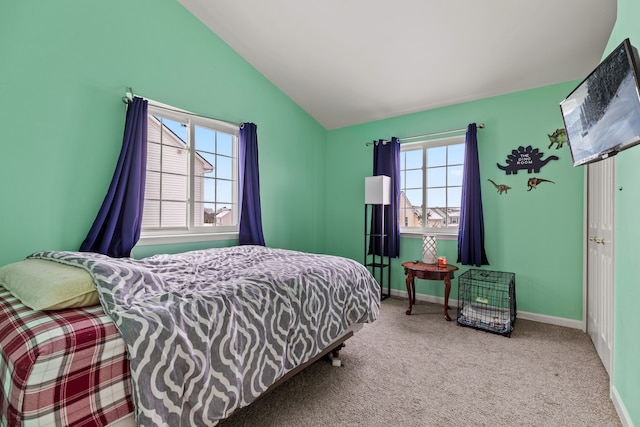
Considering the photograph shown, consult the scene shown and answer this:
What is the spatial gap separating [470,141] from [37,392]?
12.2 ft

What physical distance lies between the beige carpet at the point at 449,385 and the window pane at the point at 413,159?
2.08 meters

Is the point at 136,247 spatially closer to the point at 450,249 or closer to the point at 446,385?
the point at 446,385

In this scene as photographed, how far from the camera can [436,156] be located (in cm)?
372

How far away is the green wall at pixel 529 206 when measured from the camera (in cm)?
288

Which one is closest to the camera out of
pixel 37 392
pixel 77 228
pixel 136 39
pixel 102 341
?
pixel 37 392

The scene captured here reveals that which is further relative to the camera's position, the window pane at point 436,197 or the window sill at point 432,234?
the window pane at point 436,197

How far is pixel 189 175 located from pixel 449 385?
9.25ft

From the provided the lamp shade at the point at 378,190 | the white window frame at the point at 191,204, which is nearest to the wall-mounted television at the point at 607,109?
the lamp shade at the point at 378,190

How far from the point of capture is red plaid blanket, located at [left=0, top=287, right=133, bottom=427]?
88 centimetres

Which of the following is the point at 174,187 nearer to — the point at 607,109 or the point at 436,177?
the point at 436,177

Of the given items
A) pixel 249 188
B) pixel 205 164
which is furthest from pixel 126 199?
pixel 249 188

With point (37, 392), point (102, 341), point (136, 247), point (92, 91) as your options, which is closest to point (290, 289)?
point (102, 341)

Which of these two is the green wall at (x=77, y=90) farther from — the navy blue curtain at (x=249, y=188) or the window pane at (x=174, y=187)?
the window pane at (x=174, y=187)

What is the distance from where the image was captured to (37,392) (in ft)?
2.88
